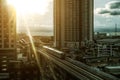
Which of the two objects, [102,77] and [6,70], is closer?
[102,77]

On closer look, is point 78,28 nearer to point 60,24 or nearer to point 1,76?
point 60,24

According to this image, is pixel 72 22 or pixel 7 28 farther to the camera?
pixel 72 22

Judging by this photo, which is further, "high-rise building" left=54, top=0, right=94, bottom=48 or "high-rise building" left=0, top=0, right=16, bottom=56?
"high-rise building" left=54, top=0, right=94, bottom=48

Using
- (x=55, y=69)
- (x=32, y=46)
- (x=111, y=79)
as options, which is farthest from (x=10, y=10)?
(x=111, y=79)

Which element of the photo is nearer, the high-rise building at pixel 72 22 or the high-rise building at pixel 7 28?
the high-rise building at pixel 7 28

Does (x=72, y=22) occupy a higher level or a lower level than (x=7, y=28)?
higher
